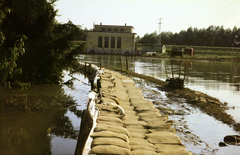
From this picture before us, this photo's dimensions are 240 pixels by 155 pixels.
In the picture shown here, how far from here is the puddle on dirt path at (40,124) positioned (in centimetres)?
627

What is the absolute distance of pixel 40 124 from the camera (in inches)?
313

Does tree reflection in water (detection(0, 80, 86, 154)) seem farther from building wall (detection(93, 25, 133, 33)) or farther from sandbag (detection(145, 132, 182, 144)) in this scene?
building wall (detection(93, 25, 133, 33))

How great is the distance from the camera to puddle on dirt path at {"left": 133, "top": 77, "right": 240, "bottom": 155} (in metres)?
6.81

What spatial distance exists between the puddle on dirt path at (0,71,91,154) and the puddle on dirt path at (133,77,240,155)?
3.25 metres

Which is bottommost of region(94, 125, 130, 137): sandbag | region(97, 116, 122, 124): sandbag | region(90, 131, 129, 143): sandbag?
region(90, 131, 129, 143): sandbag

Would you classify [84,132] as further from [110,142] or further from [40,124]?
[40,124]

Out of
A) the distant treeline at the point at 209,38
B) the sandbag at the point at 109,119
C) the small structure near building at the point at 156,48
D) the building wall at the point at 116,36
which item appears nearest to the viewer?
the sandbag at the point at 109,119

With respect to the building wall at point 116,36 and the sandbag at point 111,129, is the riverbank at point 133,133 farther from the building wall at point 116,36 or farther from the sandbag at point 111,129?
the building wall at point 116,36

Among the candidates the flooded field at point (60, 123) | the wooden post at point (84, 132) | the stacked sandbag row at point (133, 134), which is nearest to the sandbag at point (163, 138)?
the stacked sandbag row at point (133, 134)

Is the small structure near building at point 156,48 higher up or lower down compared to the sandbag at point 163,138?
higher up

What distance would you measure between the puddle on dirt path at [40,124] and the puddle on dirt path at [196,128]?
325cm

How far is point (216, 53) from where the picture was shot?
67438mm

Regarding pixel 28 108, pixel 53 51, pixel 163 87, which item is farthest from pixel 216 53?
pixel 28 108

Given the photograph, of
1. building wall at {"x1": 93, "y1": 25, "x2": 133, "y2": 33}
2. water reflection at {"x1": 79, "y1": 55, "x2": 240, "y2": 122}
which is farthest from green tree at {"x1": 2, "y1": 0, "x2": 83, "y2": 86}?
building wall at {"x1": 93, "y1": 25, "x2": 133, "y2": 33}
